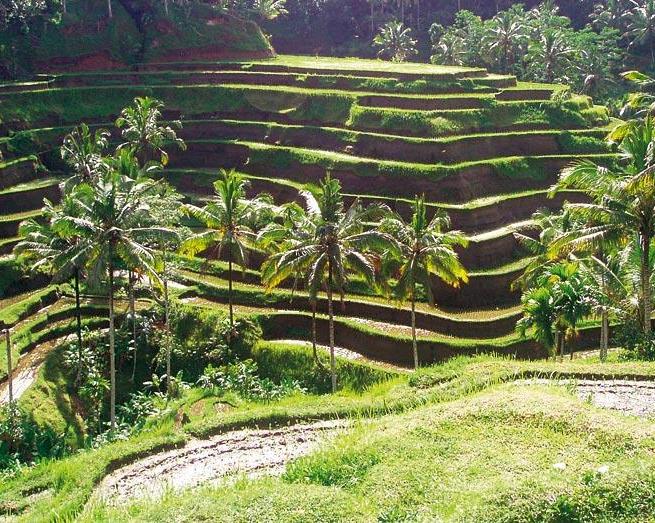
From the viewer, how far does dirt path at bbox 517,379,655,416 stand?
1436 centimetres

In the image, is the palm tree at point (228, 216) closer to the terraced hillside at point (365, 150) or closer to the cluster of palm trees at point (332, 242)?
the cluster of palm trees at point (332, 242)

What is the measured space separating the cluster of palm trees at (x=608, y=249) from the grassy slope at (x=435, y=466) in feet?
13.0

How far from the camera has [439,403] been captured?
1538 cm

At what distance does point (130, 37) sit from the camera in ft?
189

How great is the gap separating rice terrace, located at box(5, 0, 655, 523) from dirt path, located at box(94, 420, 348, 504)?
0.06 meters

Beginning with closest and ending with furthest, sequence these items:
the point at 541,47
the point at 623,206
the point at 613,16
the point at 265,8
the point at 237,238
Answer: the point at 623,206
the point at 237,238
the point at 541,47
the point at 265,8
the point at 613,16

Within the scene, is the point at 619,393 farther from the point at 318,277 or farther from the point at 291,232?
the point at 291,232

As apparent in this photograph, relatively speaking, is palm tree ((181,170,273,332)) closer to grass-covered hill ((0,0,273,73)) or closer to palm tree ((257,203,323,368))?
palm tree ((257,203,323,368))

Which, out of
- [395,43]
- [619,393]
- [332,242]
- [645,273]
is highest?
[395,43]

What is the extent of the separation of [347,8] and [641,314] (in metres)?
72.2

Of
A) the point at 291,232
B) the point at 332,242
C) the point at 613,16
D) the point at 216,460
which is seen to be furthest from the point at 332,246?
the point at 613,16

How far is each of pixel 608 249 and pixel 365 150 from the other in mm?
22442

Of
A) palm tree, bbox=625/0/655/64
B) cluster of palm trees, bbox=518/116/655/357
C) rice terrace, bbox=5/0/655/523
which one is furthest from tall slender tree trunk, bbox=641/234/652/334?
palm tree, bbox=625/0/655/64

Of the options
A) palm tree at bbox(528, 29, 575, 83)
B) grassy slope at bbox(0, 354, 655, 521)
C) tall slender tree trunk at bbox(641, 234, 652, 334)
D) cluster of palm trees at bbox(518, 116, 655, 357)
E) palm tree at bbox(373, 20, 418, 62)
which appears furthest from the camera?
palm tree at bbox(373, 20, 418, 62)
